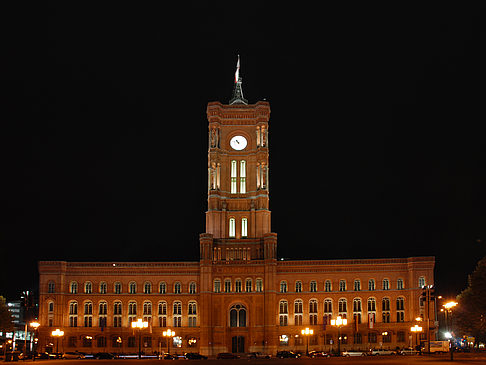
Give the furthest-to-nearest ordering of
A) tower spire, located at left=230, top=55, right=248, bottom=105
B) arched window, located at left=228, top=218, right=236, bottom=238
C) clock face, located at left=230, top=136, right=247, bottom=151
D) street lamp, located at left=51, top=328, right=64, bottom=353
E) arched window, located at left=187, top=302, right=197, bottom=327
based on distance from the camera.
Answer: tower spire, located at left=230, top=55, right=248, bottom=105
clock face, located at left=230, top=136, right=247, bottom=151
arched window, located at left=228, top=218, right=236, bottom=238
arched window, located at left=187, top=302, right=197, bottom=327
street lamp, located at left=51, top=328, right=64, bottom=353

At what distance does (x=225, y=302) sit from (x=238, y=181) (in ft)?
73.3

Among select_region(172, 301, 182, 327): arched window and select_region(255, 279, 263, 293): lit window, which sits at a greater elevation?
select_region(255, 279, 263, 293): lit window

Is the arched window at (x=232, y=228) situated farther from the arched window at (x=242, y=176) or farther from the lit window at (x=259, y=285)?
the lit window at (x=259, y=285)

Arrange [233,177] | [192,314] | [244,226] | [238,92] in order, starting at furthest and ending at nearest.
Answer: [238,92] → [233,177] → [244,226] → [192,314]

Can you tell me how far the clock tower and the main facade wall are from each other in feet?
16.7

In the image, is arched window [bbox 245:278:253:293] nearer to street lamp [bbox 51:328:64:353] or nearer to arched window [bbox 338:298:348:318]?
arched window [bbox 338:298:348:318]

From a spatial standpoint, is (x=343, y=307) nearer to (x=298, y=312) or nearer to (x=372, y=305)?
(x=372, y=305)

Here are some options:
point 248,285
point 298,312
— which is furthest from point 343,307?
point 248,285

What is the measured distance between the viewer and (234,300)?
373ft

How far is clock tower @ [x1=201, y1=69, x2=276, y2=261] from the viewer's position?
118438 mm

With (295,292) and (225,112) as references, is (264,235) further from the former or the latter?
(225,112)

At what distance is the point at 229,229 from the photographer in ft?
399

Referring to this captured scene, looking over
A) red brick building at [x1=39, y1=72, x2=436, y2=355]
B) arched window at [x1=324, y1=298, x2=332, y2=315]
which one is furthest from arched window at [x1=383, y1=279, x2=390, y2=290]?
arched window at [x1=324, y1=298, x2=332, y2=315]

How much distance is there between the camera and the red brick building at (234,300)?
4417 inches
